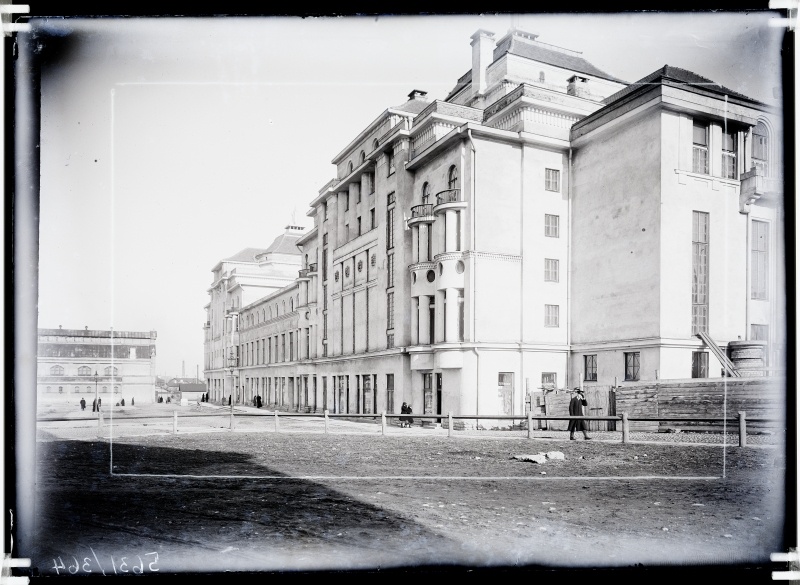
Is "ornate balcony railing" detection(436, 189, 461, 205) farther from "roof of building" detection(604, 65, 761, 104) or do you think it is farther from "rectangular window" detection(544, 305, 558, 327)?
"roof of building" detection(604, 65, 761, 104)

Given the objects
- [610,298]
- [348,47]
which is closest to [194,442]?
[348,47]

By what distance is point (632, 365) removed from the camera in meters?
6.91

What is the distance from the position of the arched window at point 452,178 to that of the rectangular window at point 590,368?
2469mm

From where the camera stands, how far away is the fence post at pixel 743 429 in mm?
6035

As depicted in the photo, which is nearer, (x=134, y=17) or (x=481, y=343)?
(x=134, y=17)

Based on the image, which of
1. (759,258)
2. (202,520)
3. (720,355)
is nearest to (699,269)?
(759,258)

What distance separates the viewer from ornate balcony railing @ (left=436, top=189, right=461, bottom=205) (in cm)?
701

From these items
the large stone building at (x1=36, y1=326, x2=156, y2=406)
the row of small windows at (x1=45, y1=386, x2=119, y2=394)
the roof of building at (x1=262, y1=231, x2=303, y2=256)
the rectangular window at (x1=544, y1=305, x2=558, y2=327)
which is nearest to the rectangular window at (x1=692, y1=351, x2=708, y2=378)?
the rectangular window at (x1=544, y1=305, x2=558, y2=327)

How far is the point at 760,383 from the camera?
19.9 feet

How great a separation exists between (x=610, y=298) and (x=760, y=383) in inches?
68.7

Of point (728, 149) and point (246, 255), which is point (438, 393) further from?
point (728, 149)

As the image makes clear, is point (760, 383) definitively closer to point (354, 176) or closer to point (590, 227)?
point (590, 227)

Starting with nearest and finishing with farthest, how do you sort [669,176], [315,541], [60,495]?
[315,541], [60,495], [669,176]

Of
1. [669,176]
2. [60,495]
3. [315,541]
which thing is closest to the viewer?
[315,541]
